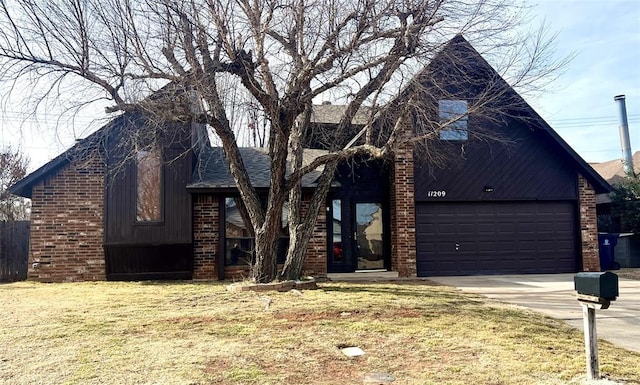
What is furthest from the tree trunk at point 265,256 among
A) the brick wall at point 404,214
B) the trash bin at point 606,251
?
the trash bin at point 606,251

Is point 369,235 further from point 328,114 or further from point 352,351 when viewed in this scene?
point 352,351

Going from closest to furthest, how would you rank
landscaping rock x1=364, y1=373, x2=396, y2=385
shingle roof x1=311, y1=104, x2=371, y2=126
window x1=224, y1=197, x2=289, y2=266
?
landscaping rock x1=364, y1=373, x2=396, y2=385
window x1=224, y1=197, x2=289, y2=266
shingle roof x1=311, y1=104, x2=371, y2=126

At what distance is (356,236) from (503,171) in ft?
14.4

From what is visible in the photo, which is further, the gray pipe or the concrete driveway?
the gray pipe

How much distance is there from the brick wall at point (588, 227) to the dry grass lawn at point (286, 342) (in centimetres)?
656

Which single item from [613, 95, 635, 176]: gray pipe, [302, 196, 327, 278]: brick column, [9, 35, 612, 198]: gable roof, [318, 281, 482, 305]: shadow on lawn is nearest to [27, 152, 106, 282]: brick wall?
[9, 35, 612, 198]: gable roof

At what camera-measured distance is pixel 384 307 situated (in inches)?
282

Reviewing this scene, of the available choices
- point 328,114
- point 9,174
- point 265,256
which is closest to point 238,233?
point 265,256

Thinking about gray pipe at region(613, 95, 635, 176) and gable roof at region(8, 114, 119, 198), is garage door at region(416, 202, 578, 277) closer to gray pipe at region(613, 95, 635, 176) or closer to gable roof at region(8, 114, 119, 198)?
gable roof at region(8, 114, 119, 198)

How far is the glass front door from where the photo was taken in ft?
45.1

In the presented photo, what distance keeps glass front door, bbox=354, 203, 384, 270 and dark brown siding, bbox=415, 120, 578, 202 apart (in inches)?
70.9

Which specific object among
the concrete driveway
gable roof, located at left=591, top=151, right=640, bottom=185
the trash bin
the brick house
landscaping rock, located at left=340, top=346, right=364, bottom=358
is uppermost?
gable roof, located at left=591, top=151, right=640, bottom=185

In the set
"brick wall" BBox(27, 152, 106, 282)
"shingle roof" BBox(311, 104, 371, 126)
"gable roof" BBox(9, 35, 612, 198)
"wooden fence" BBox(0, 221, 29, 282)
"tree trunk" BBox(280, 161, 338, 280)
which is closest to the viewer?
"tree trunk" BBox(280, 161, 338, 280)

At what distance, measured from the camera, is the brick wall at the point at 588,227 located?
1272cm
